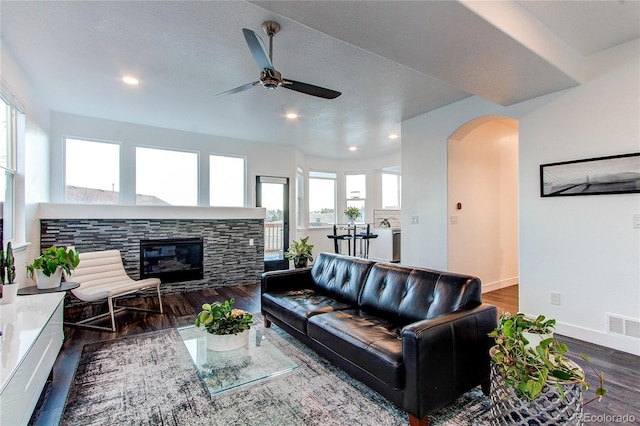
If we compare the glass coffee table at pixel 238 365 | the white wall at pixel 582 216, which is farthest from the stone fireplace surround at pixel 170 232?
the white wall at pixel 582 216

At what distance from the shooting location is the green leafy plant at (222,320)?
211 cm

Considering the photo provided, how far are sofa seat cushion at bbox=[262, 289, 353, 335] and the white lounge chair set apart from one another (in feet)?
5.48

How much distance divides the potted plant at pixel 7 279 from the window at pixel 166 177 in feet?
9.55

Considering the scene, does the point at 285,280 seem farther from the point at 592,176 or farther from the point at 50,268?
the point at 592,176

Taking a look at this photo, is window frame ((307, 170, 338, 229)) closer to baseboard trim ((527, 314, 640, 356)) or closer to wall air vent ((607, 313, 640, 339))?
baseboard trim ((527, 314, 640, 356))

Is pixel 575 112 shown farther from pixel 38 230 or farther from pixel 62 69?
pixel 38 230

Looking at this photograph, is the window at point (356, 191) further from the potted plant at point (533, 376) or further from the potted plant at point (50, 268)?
the potted plant at point (533, 376)

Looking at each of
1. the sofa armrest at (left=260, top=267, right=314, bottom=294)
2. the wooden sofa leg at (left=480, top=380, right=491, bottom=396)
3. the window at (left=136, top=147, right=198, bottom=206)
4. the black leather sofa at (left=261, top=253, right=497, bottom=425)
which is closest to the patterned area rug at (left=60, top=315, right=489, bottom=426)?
the wooden sofa leg at (left=480, top=380, right=491, bottom=396)

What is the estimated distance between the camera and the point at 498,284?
5.04 meters

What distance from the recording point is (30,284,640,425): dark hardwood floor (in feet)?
6.43

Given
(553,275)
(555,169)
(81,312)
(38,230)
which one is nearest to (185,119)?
(38,230)

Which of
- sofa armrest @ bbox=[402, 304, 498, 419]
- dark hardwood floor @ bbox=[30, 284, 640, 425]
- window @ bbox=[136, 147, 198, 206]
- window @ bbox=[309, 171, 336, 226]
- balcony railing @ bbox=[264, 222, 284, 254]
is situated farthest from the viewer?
window @ bbox=[309, 171, 336, 226]

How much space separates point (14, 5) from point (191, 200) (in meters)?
3.72

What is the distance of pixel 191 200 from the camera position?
572 cm
